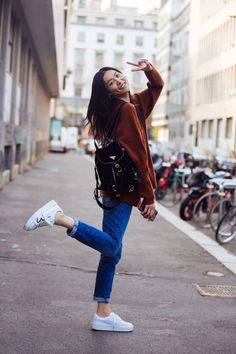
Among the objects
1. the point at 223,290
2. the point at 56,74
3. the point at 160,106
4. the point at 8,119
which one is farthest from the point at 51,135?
the point at 223,290

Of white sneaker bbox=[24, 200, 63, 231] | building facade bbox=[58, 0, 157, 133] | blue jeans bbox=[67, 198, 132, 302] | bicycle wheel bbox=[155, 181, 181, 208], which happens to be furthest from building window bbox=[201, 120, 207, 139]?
building facade bbox=[58, 0, 157, 133]

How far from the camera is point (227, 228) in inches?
386

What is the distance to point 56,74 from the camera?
120 feet

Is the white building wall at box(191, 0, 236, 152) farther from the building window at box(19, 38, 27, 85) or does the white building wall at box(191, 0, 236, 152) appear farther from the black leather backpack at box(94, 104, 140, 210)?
the black leather backpack at box(94, 104, 140, 210)

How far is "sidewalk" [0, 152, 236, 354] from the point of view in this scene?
461cm

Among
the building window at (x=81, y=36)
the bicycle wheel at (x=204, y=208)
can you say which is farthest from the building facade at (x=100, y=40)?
the bicycle wheel at (x=204, y=208)

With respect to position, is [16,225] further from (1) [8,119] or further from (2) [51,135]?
(2) [51,135]

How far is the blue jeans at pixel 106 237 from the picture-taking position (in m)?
4.57

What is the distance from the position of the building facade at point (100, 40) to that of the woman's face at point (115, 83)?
10407cm

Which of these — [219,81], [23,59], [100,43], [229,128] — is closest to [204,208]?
[229,128]

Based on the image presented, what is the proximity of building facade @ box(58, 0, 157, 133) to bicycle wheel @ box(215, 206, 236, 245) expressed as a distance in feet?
325

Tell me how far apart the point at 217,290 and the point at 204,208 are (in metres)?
5.68

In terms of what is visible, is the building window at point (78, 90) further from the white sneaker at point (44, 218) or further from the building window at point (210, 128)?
the white sneaker at point (44, 218)

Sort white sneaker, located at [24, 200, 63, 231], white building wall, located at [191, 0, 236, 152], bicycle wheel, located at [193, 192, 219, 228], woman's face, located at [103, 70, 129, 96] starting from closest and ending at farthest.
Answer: white sneaker, located at [24, 200, 63, 231] < woman's face, located at [103, 70, 129, 96] < bicycle wheel, located at [193, 192, 219, 228] < white building wall, located at [191, 0, 236, 152]
